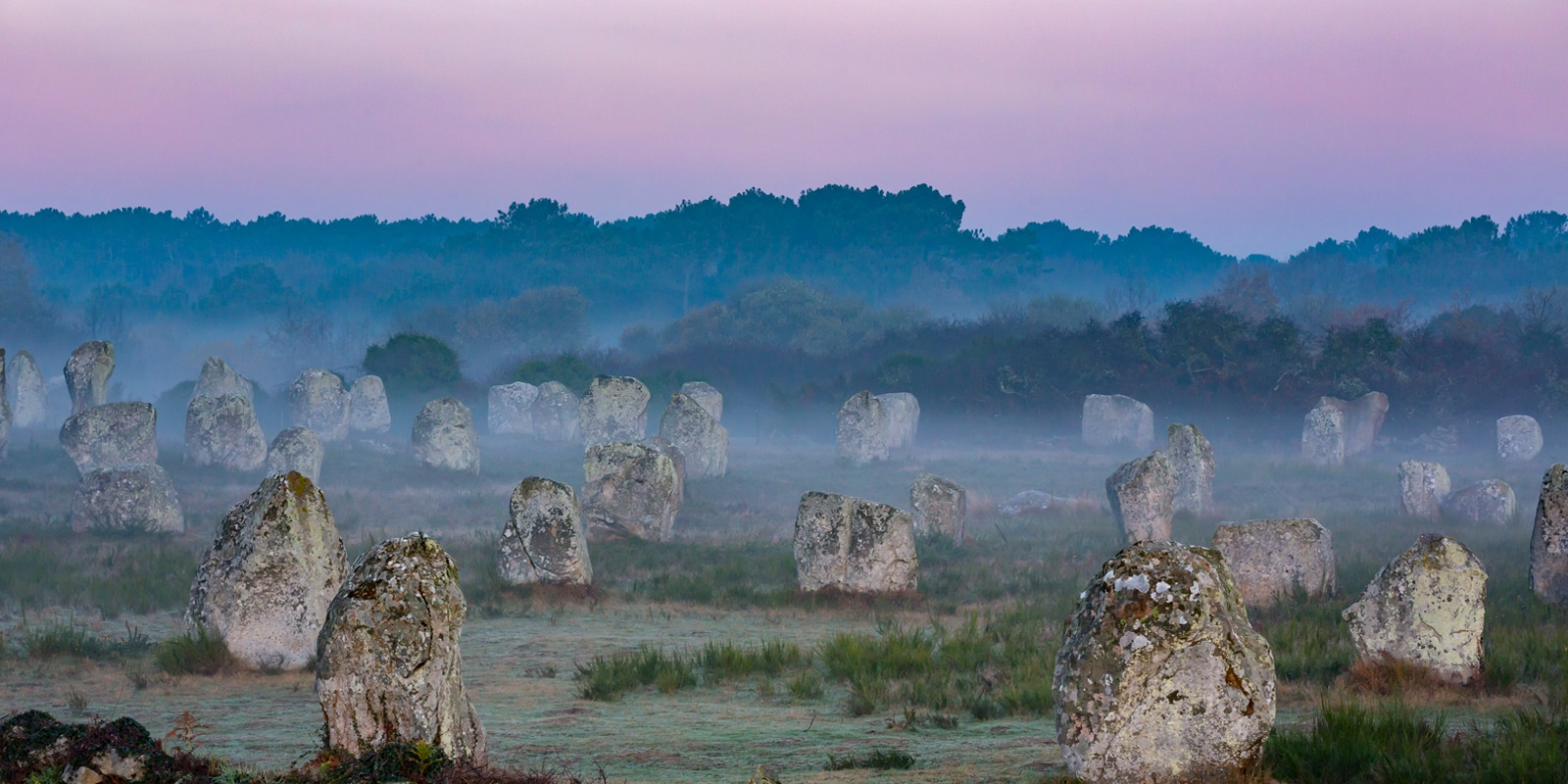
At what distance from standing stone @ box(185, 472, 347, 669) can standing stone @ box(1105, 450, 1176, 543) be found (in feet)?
47.4

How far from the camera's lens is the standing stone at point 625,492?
2273 centimetres

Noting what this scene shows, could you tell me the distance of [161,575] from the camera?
17.9 metres

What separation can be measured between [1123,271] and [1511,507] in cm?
12391

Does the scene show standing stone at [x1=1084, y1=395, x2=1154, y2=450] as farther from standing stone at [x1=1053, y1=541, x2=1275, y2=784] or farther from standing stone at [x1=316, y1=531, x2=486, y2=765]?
standing stone at [x1=316, y1=531, x2=486, y2=765]

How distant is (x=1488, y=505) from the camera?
2517 centimetres

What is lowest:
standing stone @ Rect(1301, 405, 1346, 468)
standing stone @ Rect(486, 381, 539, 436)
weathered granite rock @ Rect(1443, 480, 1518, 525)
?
weathered granite rock @ Rect(1443, 480, 1518, 525)

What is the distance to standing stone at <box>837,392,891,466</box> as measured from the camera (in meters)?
38.8

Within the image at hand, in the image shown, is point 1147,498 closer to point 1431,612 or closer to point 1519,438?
point 1431,612

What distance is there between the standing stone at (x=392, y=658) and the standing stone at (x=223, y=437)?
2693cm

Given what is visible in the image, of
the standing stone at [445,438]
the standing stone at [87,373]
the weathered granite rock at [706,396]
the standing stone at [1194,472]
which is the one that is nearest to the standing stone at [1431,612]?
the standing stone at [1194,472]

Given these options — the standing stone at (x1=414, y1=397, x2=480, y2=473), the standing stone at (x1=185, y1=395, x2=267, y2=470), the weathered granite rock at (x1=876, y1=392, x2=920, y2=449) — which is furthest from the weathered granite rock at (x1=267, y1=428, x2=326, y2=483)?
the weathered granite rock at (x1=876, y1=392, x2=920, y2=449)

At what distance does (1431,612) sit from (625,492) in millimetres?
14952

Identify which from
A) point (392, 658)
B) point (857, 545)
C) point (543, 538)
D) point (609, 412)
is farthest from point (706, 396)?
point (392, 658)

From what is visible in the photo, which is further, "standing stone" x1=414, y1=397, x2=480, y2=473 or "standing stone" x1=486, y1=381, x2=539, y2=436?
"standing stone" x1=486, y1=381, x2=539, y2=436
